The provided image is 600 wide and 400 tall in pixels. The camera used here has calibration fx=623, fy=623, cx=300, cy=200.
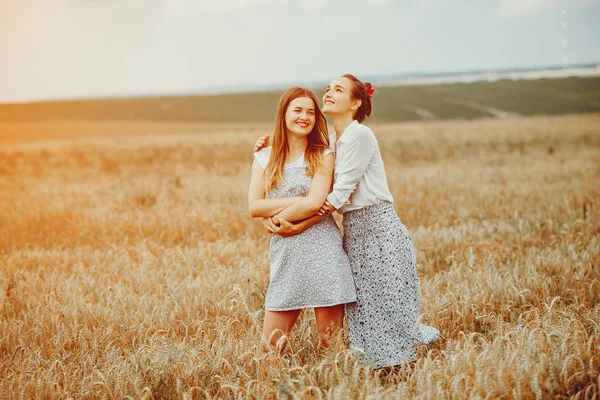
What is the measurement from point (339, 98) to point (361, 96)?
0.53ft

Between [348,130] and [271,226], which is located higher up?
[348,130]

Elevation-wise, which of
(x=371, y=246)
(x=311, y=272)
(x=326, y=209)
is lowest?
(x=311, y=272)

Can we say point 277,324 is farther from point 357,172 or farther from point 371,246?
point 357,172

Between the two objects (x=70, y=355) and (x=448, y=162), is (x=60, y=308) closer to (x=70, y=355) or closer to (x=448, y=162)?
(x=70, y=355)

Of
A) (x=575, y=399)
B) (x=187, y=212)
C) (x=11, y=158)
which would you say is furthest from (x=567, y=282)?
(x=11, y=158)

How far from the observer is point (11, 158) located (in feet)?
64.1

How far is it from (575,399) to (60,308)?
4092mm

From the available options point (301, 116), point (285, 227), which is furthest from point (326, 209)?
point (301, 116)

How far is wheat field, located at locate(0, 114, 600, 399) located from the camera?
3664mm

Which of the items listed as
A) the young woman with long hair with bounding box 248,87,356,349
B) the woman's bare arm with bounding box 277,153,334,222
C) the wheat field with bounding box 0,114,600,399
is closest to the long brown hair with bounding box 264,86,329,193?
the young woman with long hair with bounding box 248,87,356,349

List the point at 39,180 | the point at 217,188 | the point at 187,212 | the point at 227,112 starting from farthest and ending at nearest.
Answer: the point at 227,112
the point at 39,180
the point at 217,188
the point at 187,212

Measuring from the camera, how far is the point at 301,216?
4.05 m

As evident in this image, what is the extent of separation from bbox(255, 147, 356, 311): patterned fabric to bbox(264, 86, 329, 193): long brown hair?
16.5 inches

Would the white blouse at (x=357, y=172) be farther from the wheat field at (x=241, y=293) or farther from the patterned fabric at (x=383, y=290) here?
the wheat field at (x=241, y=293)
